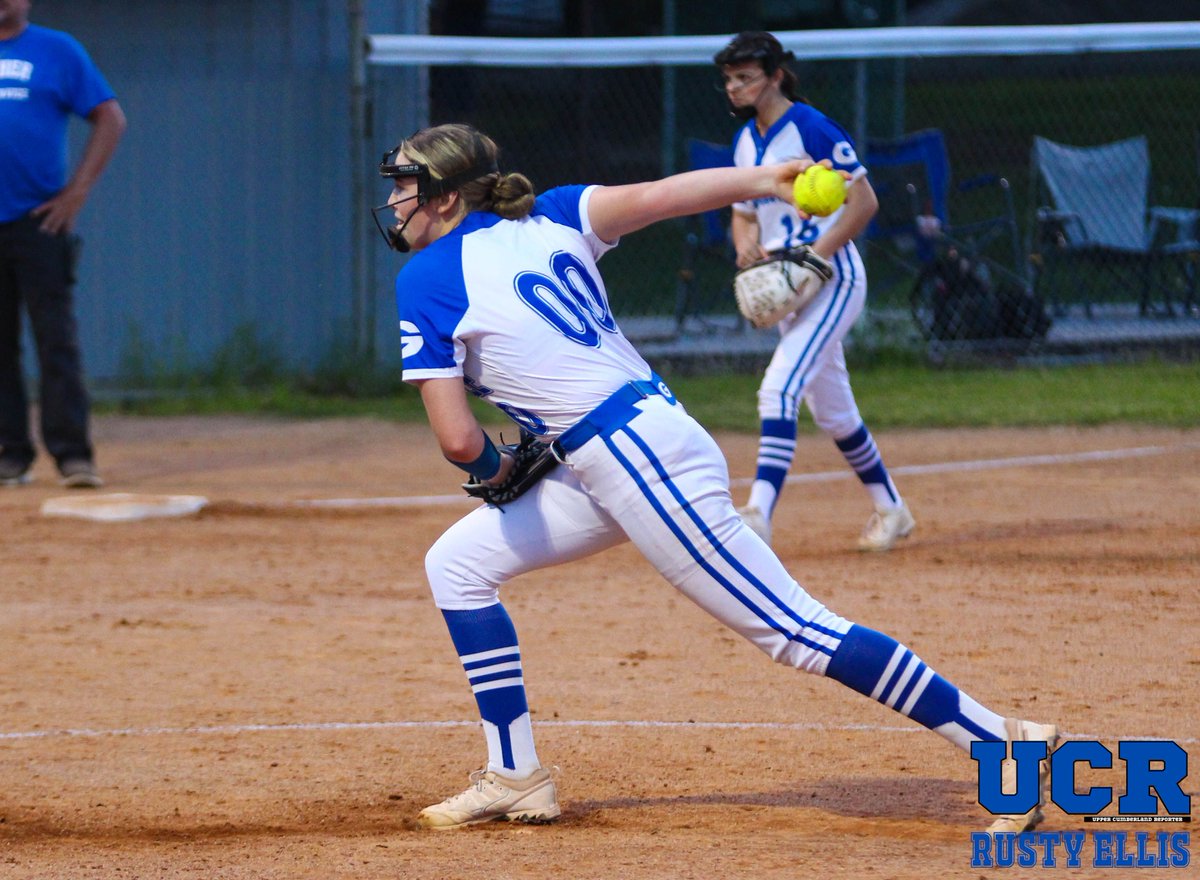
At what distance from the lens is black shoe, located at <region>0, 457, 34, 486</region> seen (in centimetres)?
927

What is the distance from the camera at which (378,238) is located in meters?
12.5

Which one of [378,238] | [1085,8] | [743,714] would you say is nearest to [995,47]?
[378,238]

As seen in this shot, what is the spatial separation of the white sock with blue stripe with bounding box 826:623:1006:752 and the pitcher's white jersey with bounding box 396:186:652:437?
0.81m

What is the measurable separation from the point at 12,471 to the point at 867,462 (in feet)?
15.8

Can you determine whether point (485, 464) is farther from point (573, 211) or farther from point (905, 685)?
point (905, 685)

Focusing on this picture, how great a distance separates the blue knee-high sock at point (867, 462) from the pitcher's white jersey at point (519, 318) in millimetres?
3315

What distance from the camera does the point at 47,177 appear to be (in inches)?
347

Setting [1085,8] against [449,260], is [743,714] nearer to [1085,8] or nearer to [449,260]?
[449,260]

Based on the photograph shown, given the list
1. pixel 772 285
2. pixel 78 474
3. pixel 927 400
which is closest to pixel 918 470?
pixel 927 400

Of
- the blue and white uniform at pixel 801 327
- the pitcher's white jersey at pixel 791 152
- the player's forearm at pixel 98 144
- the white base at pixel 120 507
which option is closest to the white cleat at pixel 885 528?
the blue and white uniform at pixel 801 327

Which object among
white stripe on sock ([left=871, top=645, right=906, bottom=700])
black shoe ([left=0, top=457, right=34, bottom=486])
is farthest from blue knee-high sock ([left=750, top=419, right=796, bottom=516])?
black shoe ([left=0, top=457, right=34, bottom=486])

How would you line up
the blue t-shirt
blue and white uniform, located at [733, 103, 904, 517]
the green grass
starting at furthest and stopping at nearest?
1. the green grass
2. the blue t-shirt
3. blue and white uniform, located at [733, 103, 904, 517]

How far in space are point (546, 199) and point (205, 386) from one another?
910 centimetres

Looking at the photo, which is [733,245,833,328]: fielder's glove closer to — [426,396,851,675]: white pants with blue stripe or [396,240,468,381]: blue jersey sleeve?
[426,396,851,675]: white pants with blue stripe
